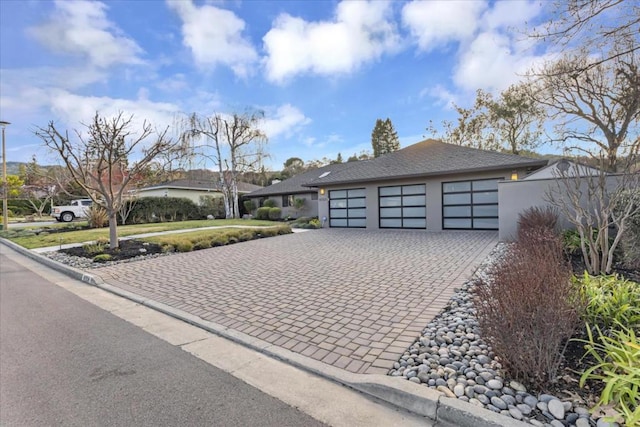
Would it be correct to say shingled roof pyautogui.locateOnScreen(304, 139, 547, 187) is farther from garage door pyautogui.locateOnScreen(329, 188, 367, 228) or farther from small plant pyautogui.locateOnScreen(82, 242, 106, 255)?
small plant pyautogui.locateOnScreen(82, 242, 106, 255)

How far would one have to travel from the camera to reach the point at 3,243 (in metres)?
15.2

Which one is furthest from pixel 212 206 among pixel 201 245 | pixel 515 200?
pixel 515 200

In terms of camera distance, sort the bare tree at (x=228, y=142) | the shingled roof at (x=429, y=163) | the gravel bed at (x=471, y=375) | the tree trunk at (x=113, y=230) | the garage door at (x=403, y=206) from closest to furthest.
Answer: the gravel bed at (x=471, y=375), the tree trunk at (x=113, y=230), the shingled roof at (x=429, y=163), the garage door at (x=403, y=206), the bare tree at (x=228, y=142)

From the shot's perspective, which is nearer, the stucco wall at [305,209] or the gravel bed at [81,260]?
the gravel bed at [81,260]

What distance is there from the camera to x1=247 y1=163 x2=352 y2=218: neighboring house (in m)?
23.4

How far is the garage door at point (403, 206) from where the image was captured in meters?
15.1

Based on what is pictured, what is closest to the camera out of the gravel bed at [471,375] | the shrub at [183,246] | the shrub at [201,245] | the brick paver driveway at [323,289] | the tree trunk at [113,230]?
the gravel bed at [471,375]

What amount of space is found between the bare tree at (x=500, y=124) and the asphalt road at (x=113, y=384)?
24.8 metres

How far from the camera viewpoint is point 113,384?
2891mm

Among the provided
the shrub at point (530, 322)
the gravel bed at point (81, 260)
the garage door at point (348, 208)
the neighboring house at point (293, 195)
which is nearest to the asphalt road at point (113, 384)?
the shrub at point (530, 322)

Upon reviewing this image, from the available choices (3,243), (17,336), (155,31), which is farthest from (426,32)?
(3,243)

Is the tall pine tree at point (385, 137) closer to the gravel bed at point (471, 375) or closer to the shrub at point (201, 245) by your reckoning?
the shrub at point (201, 245)

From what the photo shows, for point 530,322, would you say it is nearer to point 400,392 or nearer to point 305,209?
point 400,392

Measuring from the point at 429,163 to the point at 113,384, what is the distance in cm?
1479
